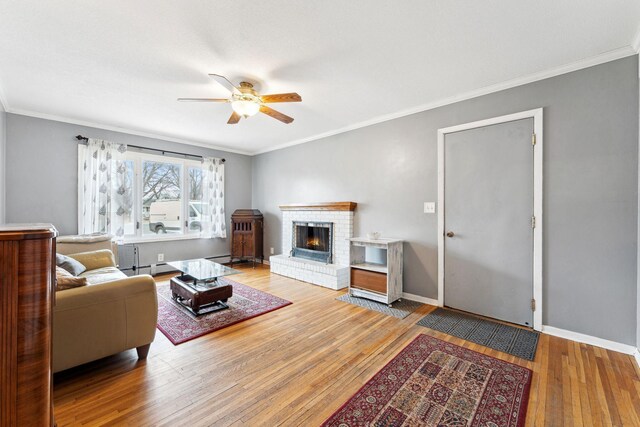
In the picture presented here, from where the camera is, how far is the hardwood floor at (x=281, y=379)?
1.54 m

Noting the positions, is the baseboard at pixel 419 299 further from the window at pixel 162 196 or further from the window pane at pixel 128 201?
the window pane at pixel 128 201

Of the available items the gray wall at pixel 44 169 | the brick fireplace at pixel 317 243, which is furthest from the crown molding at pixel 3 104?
the brick fireplace at pixel 317 243

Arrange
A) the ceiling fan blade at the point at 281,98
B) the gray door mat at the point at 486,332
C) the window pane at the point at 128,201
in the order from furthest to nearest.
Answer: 1. the window pane at the point at 128,201
2. the ceiling fan blade at the point at 281,98
3. the gray door mat at the point at 486,332

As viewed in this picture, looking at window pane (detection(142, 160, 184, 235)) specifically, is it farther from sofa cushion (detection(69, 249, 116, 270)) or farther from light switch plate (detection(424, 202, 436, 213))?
light switch plate (detection(424, 202, 436, 213))

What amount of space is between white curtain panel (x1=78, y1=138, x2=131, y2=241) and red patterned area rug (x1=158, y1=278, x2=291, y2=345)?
149cm

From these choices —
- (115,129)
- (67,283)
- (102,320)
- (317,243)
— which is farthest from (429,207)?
(115,129)

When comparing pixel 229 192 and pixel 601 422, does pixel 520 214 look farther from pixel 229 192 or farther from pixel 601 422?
pixel 229 192

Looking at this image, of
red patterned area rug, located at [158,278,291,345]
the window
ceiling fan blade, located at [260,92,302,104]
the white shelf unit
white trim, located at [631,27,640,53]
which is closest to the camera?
white trim, located at [631,27,640,53]

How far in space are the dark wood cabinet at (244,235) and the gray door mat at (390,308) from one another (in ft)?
8.31

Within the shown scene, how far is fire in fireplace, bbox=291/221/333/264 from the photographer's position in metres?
4.39

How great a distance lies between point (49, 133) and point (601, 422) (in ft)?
20.7

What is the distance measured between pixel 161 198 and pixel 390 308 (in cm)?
431

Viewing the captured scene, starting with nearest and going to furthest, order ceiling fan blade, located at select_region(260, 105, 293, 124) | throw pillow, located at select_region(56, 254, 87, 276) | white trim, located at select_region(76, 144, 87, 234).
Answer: ceiling fan blade, located at select_region(260, 105, 293, 124) < throw pillow, located at select_region(56, 254, 87, 276) < white trim, located at select_region(76, 144, 87, 234)

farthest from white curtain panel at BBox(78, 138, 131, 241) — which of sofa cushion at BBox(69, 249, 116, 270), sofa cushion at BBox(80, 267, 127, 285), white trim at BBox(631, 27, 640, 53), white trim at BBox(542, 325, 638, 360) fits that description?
white trim at BBox(631, 27, 640, 53)
